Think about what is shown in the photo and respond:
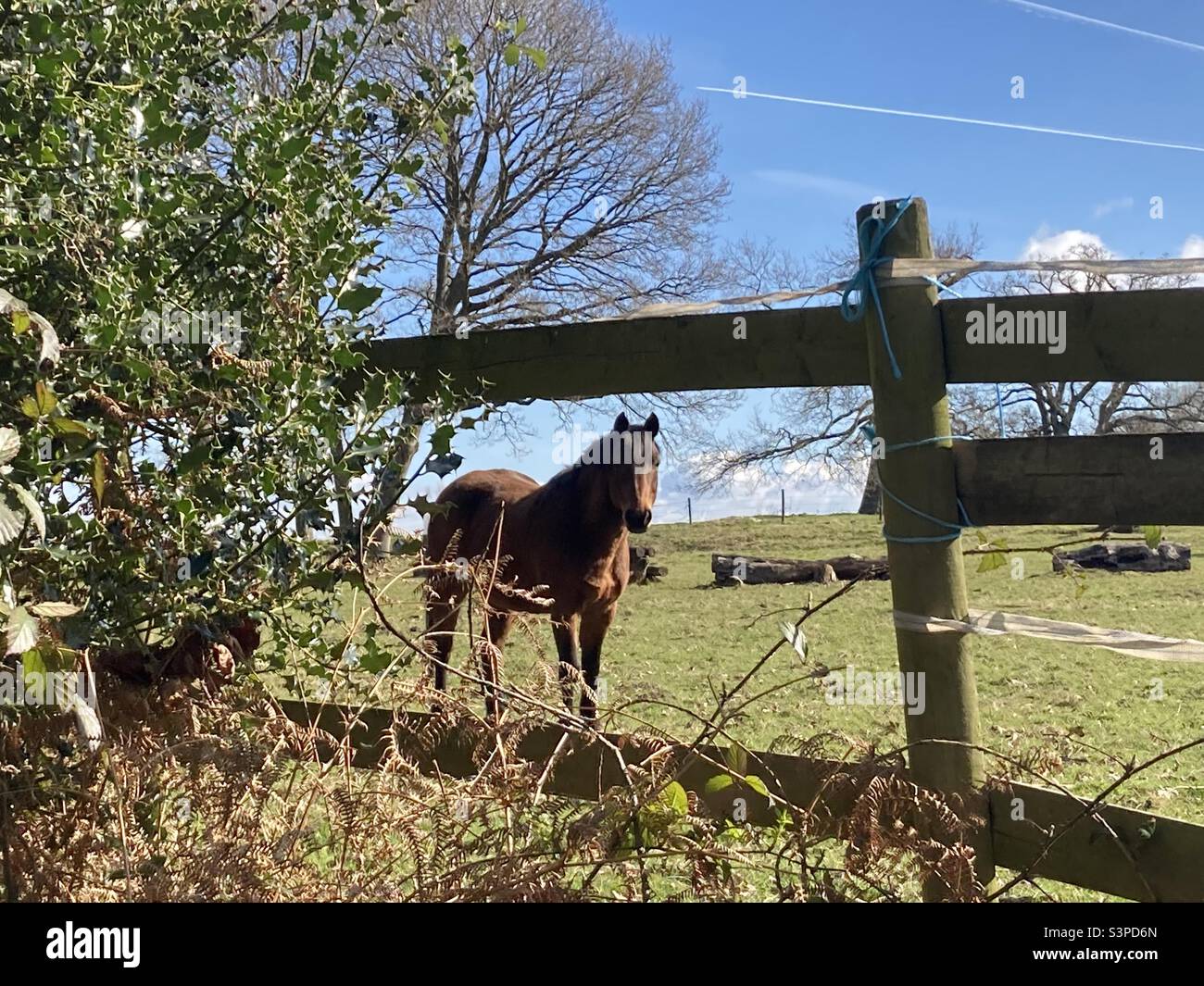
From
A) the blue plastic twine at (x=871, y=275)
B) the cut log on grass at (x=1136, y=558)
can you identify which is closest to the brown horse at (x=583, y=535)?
the blue plastic twine at (x=871, y=275)

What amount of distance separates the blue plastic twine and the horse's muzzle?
2.81 metres

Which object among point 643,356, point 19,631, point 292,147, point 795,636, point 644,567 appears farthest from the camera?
point 644,567

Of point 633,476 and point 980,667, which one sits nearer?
point 633,476

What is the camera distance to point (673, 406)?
15.5 metres

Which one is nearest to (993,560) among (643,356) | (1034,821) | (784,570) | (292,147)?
(1034,821)

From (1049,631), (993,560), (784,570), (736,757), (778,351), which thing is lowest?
(784,570)

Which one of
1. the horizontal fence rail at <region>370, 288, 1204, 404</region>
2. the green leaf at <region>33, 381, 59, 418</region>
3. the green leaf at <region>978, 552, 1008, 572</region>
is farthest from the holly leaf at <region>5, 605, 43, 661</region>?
the green leaf at <region>978, 552, 1008, 572</region>

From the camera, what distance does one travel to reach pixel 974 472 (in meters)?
2.40

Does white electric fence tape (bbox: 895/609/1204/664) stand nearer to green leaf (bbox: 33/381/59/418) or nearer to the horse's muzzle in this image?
green leaf (bbox: 33/381/59/418)

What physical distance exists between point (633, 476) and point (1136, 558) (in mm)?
10940

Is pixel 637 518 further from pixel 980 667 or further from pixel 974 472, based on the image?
pixel 980 667

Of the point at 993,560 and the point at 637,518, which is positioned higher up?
the point at 637,518

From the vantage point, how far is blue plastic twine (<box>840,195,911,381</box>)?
95.4 inches
